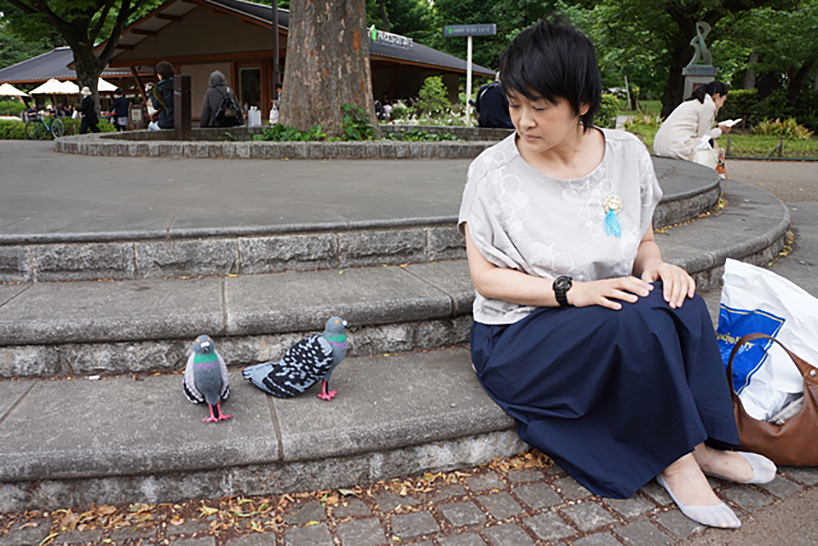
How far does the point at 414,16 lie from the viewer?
4275 cm

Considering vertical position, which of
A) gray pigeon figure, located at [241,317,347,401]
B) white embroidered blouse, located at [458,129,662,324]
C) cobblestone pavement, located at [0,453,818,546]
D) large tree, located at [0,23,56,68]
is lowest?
cobblestone pavement, located at [0,453,818,546]

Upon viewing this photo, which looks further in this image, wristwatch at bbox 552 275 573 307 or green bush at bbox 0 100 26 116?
green bush at bbox 0 100 26 116

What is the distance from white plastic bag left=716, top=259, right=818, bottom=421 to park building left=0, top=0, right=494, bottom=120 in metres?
22.0

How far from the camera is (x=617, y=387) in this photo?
7.07 ft

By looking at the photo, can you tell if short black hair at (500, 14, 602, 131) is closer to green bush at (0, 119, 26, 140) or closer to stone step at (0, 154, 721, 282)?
stone step at (0, 154, 721, 282)

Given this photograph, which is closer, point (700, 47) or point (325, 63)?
point (325, 63)

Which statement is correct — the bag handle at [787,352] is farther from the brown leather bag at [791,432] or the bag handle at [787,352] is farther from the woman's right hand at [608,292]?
the woman's right hand at [608,292]

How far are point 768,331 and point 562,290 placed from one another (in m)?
0.95

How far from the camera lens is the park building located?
23812 millimetres

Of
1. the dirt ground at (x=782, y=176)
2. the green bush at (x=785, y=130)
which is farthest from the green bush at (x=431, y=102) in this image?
the green bush at (x=785, y=130)

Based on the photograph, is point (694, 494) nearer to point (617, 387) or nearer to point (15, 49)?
point (617, 387)

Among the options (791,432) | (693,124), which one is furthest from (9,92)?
(791,432)

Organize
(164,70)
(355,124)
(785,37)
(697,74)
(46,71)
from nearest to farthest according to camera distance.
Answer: (355,124) < (164,70) < (697,74) < (785,37) < (46,71)

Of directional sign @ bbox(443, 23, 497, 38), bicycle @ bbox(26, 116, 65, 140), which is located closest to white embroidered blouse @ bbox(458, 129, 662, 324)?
directional sign @ bbox(443, 23, 497, 38)
